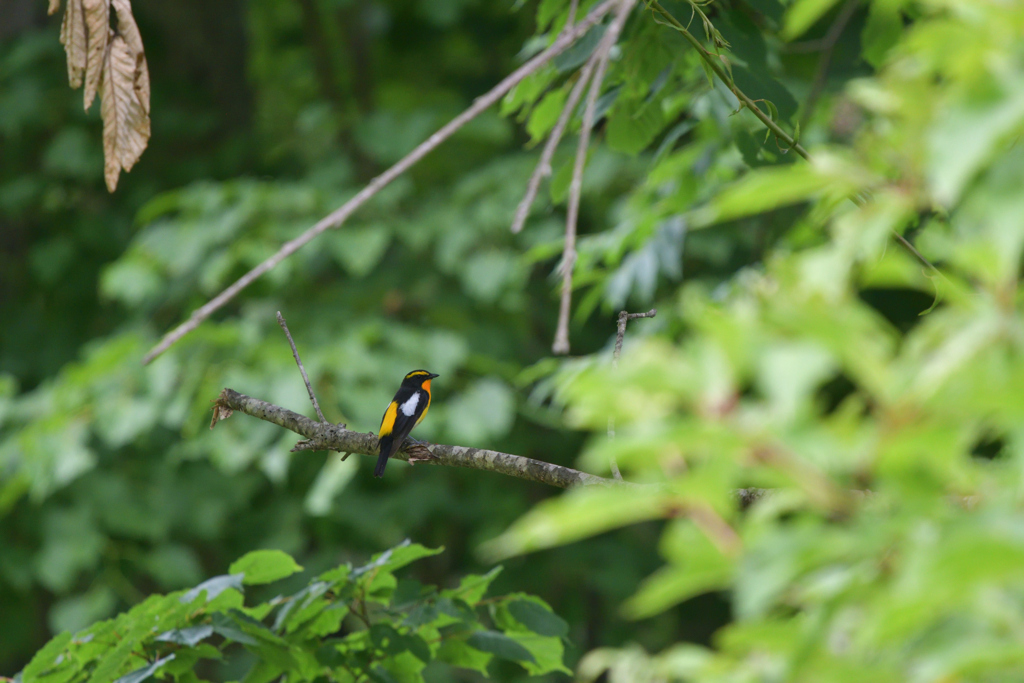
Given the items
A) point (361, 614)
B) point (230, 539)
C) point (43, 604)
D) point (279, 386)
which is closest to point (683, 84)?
point (361, 614)

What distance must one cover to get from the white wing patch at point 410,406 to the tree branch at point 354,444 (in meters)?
1.53

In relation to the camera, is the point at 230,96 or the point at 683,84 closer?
the point at 683,84

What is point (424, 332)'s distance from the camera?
6625mm

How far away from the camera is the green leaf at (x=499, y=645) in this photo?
2.17m

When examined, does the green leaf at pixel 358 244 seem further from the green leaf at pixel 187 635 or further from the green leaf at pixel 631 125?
the green leaf at pixel 187 635

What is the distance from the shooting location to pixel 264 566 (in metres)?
2.28

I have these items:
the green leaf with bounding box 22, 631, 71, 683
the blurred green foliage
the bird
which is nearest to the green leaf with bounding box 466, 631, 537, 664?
the blurred green foliage

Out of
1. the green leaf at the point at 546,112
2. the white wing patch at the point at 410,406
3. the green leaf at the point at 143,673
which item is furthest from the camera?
the white wing patch at the point at 410,406

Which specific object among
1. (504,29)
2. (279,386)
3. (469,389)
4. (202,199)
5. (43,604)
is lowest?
(43,604)

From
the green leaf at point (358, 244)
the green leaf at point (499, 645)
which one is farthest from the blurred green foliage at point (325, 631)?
the green leaf at point (358, 244)

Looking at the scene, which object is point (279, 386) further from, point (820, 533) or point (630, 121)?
point (820, 533)

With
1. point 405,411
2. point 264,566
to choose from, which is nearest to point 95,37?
point 264,566

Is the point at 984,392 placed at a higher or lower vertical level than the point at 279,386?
higher

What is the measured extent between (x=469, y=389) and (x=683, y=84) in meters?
3.17
